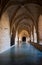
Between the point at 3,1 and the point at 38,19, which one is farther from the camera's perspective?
the point at 38,19

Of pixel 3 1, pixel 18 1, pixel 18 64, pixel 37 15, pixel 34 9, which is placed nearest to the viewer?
pixel 18 64

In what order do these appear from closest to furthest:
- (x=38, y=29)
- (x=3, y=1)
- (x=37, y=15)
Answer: (x=3, y=1) → (x=37, y=15) → (x=38, y=29)

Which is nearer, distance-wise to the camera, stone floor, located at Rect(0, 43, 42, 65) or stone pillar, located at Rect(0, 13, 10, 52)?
stone floor, located at Rect(0, 43, 42, 65)

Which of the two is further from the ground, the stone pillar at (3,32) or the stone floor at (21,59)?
the stone pillar at (3,32)

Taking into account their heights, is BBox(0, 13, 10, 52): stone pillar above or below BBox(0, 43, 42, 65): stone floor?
above

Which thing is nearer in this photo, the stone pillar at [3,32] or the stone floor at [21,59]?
the stone floor at [21,59]

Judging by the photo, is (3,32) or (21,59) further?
(3,32)

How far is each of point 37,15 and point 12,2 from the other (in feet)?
12.8

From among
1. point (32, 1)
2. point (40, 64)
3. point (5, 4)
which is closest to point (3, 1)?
point (5, 4)

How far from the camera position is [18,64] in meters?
5.59

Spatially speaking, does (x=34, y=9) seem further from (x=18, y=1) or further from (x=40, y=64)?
(x=40, y=64)

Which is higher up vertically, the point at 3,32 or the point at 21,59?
the point at 3,32

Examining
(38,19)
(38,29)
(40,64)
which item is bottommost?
(40,64)

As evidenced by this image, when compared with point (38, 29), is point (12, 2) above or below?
above
